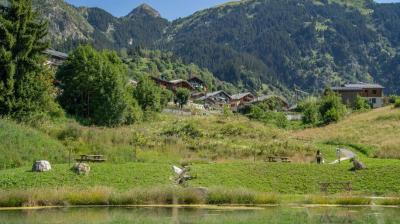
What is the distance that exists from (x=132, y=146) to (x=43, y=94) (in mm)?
13154

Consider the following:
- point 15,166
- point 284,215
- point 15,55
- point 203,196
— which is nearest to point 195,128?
point 15,55

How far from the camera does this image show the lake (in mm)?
22891

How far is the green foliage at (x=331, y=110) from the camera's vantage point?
101125 millimetres

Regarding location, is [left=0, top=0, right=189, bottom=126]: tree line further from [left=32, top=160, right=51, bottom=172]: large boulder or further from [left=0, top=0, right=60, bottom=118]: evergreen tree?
[left=32, top=160, right=51, bottom=172]: large boulder

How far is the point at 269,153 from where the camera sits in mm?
53812

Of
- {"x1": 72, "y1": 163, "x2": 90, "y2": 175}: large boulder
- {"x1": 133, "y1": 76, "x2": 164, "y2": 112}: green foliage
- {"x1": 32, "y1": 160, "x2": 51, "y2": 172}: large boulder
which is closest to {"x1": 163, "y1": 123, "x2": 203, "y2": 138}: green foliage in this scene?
{"x1": 133, "y1": 76, "x2": 164, "y2": 112}: green foliage

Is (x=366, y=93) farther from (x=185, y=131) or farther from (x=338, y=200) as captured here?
(x=338, y=200)

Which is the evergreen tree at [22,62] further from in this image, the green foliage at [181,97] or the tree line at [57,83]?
the green foliage at [181,97]

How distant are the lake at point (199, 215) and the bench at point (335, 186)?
619cm

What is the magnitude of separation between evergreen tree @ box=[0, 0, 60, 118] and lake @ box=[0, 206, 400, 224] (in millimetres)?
29152

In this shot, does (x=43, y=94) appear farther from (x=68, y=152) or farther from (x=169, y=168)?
(x=169, y=168)

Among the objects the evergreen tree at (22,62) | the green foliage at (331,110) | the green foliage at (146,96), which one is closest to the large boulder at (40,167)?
the evergreen tree at (22,62)

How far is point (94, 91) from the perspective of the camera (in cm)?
7981

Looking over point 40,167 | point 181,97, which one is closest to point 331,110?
point 181,97
